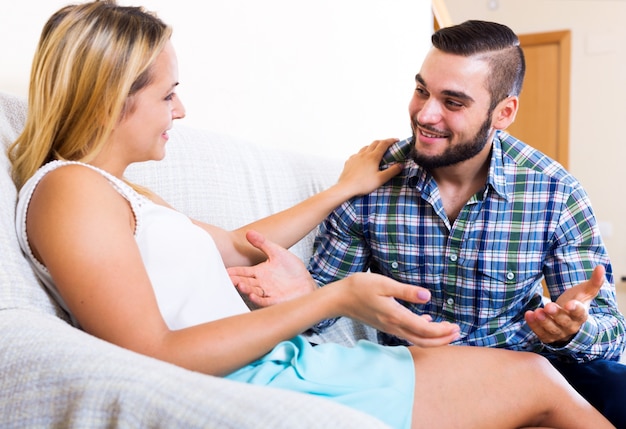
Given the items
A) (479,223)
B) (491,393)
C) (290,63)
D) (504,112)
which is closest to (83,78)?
(491,393)

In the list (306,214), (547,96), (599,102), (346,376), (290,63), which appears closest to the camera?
(346,376)

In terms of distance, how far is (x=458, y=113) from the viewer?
1499 mm

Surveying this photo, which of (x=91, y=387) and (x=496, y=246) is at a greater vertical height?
(x=91, y=387)

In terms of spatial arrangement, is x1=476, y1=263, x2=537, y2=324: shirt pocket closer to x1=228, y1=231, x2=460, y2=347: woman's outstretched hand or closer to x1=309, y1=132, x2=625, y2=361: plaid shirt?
x1=309, y1=132, x2=625, y2=361: plaid shirt

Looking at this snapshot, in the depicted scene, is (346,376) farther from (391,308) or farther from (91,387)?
(91,387)

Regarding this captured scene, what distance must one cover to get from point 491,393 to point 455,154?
627 millimetres

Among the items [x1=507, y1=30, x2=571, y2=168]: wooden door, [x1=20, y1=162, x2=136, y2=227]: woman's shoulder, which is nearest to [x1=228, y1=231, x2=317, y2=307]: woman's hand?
[x1=20, y1=162, x2=136, y2=227]: woman's shoulder

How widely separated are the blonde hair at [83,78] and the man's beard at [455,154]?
67cm

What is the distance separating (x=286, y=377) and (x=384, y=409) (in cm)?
14

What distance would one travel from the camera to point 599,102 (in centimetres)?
509

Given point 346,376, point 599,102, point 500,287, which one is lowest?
point 599,102

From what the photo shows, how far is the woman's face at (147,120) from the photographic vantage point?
3.39ft

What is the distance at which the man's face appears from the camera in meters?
1.48

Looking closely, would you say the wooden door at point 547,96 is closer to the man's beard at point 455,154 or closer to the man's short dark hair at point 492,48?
the man's short dark hair at point 492,48
